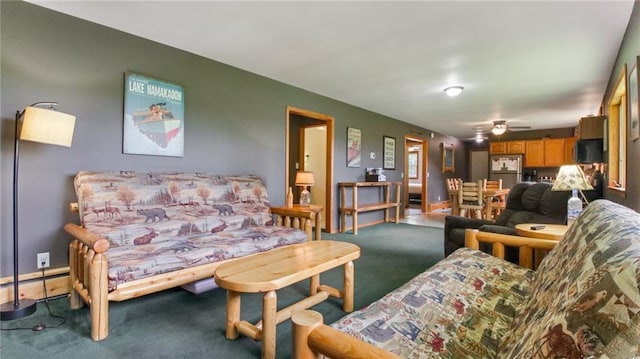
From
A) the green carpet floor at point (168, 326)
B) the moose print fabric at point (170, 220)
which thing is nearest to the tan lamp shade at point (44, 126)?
the moose print fabric at point (170, 220)

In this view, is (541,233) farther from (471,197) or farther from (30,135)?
(30,135)

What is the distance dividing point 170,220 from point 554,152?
9.26 m

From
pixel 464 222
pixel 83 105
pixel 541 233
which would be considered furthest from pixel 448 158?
pixel 83 105

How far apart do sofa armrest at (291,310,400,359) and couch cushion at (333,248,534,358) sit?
327 mm

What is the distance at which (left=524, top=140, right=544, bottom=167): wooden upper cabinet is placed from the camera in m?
8.34

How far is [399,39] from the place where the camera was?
2.95 metres

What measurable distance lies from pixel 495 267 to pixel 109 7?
3310mm

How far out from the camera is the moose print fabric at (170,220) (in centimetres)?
218

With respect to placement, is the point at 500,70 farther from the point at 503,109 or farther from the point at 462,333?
the point at 462,333

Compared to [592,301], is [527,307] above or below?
below

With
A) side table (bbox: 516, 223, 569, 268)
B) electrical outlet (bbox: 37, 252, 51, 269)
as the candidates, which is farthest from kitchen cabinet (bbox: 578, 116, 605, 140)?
electrical outlet (bbox: 37, 252, 51, 269)

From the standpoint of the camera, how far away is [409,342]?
1.07 metres

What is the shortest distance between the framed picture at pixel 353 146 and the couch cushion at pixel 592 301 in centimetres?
474

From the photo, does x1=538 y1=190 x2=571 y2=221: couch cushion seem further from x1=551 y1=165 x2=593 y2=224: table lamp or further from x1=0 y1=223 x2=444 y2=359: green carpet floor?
x1=0 y1=223 x2=444 y2=359: green carpet floor
